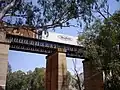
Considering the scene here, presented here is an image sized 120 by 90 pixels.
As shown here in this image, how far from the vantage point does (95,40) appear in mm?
15414

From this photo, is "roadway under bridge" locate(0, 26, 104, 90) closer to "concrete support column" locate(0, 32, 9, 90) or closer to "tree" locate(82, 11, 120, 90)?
"concrete support column" locate(0, 32, 9, 90)

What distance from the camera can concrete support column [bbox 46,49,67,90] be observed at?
18797mm

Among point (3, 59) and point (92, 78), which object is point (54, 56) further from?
point (3, 59)

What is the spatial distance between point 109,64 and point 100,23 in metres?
2.71

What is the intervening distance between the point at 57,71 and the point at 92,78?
4.03 metres

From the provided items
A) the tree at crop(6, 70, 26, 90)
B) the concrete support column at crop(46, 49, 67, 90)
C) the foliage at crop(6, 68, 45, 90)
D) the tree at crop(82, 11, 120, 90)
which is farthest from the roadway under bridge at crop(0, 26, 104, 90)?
the tree at crop(6, 70, 26, 90)

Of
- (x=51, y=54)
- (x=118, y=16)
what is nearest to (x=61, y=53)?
(x=51, y=54)

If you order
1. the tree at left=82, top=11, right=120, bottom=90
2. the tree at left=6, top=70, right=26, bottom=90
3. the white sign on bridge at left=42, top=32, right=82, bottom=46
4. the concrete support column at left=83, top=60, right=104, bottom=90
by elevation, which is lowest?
the tree at left=6, top=70, right=26, bottom=90

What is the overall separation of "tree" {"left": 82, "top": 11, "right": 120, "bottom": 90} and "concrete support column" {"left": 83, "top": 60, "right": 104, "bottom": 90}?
3.46 meters

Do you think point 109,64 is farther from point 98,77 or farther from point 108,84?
point 98,77

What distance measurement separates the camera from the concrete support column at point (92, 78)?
19872 millimetres

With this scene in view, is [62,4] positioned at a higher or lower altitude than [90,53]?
higher

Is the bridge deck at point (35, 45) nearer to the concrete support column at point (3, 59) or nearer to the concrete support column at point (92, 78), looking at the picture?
the concrete support column at point (3, 59)

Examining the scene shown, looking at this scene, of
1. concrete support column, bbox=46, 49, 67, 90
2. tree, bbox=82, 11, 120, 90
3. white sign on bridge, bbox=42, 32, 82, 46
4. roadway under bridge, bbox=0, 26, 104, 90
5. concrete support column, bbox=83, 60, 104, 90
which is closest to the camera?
tree, bbox=82, 11, 120, 90
